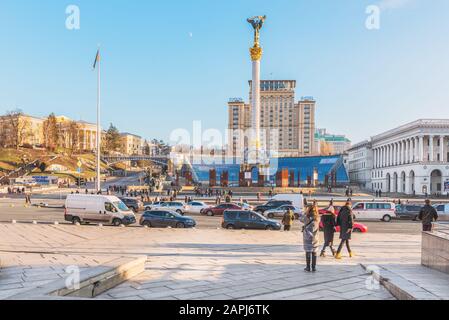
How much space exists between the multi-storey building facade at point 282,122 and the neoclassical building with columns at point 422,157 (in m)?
89.5

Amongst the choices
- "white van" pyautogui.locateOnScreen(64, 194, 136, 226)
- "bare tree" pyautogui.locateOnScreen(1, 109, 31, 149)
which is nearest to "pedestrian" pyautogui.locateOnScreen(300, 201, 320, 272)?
"white van" pyautogui.locateOnScreen(64, 194, 136, 226)

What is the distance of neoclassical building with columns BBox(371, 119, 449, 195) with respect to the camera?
85.1 meters

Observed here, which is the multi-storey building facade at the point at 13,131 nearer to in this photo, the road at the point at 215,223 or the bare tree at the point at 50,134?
the bare tree at the point at 50,134

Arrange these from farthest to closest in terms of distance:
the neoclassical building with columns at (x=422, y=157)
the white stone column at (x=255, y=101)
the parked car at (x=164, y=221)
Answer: the neoclassical building with columns at (x=422, y=157) → the white stone column at (x=255, y=101) → the parked car at (x=164, y=221)

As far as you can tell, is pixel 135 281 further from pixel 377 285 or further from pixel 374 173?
pixel 374 173

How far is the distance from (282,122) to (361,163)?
64756 mm

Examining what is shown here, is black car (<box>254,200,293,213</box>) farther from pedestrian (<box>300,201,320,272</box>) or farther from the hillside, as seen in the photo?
the hillside

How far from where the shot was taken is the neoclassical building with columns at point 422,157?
8506cm

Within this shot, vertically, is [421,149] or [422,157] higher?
[421,149]

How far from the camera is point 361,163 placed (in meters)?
134

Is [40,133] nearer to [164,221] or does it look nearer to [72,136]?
[72,136]

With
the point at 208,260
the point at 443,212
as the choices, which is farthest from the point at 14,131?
the point at 208,260

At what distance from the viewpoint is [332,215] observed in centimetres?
1342

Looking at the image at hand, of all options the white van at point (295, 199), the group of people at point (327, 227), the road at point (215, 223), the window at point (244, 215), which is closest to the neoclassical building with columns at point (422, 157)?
the white van at point (295, 199)
